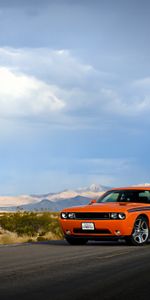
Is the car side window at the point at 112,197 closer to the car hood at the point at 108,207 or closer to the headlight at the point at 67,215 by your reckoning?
the car hood at the point at 108,207

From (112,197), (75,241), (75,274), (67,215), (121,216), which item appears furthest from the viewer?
(112,197)

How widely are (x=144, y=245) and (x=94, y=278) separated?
6647 mm

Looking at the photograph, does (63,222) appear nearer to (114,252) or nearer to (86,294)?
(114,252)

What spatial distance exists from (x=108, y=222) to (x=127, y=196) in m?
1.74

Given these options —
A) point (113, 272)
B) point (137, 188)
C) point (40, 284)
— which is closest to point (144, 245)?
A: point (137, 188)

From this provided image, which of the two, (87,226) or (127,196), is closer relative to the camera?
(87,226)

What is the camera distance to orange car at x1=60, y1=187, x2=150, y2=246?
1423 cm

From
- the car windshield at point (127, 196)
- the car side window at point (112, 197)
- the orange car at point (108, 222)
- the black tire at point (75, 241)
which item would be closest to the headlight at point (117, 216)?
the orange car at point (108, 222)

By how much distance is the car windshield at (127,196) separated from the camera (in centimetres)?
1564

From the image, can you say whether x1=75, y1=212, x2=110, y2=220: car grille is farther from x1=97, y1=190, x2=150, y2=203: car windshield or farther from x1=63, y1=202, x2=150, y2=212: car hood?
x1=97, y1=190, x2=150, y2=203: car windshield

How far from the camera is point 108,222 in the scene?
14.2 m

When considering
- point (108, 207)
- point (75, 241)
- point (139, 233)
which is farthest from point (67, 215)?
point (139, 233)

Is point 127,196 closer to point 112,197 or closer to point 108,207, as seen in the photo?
point 112,197

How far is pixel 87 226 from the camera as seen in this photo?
14.4 metres
